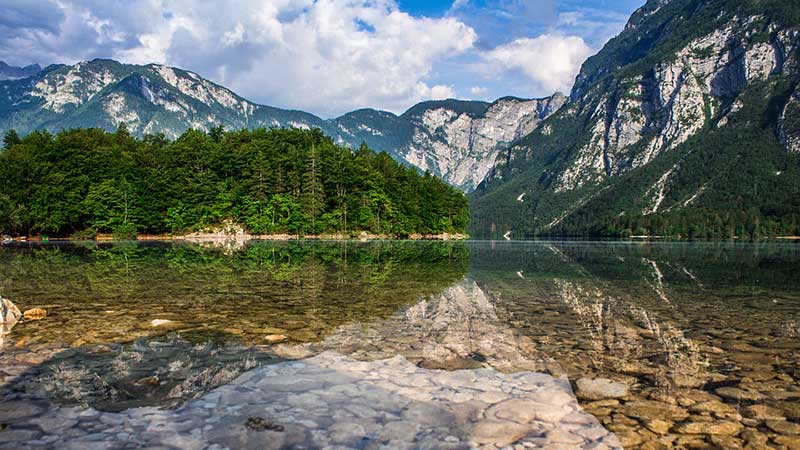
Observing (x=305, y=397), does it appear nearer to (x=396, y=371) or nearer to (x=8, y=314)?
(x=396, y=371)

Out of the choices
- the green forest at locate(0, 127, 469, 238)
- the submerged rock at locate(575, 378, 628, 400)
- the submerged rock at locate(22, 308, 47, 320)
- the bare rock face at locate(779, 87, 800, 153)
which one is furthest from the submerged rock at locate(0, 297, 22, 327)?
the bare rock face at locate(779, 87, 800, 153)

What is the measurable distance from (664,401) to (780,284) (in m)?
16.8

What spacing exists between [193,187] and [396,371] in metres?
70.8

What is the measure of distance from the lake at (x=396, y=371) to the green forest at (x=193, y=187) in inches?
2204

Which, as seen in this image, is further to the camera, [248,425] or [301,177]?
[301,177]

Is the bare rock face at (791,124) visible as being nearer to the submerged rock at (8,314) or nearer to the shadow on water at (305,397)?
the shadow on water at (305,397)

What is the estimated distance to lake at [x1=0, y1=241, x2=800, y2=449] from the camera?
4402mm

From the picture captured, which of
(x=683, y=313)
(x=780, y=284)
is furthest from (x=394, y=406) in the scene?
(x=780, y=284)

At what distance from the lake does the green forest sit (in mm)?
55991

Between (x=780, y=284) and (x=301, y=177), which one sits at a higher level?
(x=301, y=177)

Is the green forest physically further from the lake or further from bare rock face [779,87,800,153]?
bare rock face [779,87,800,153]

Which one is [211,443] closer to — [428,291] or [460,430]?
[460,430]

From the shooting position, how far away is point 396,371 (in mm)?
6414

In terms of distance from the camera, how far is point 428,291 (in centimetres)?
1479
